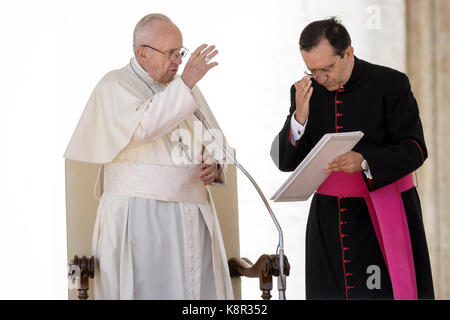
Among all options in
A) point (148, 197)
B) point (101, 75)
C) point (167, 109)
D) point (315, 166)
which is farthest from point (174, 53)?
point (101, 75)

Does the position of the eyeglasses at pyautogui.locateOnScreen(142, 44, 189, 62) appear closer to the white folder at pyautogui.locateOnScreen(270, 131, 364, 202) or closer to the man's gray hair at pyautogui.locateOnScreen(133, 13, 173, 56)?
the man's gray hair at pyautogui.locateOnScreen(133, 13, 173, 56)

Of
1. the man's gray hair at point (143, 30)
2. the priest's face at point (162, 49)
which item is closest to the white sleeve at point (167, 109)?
the priest's face at point (162, 49)

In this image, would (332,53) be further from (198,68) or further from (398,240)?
(398,240)

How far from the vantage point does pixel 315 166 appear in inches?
130

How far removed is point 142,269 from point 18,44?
7.84 feet

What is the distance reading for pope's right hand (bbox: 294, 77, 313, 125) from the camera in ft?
11.6

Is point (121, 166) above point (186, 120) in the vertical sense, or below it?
below

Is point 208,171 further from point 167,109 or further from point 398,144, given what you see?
point 398,144

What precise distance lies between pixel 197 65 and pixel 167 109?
24cm

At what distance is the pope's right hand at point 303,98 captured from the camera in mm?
3531

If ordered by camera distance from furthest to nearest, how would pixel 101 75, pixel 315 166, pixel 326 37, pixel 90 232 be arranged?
pixel 101 75, pixel 90 232, pixel 326 37, pixel 315 166

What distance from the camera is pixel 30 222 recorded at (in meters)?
5.16

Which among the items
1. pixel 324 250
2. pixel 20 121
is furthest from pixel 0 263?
pixel 324 250
